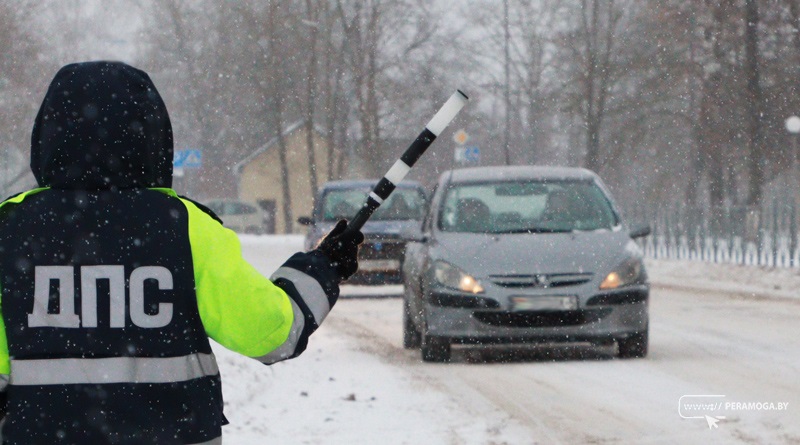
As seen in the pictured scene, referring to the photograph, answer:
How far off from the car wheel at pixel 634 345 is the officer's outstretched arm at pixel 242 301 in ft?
→ 28.1

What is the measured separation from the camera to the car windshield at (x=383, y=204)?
2128 cm

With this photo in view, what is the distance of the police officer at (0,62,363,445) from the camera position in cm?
294

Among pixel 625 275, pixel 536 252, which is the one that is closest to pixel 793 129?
pixel 625 275

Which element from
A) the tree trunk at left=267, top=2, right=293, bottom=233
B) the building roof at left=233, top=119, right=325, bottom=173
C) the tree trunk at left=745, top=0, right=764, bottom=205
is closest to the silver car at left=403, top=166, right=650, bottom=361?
the tree trunk at left=745, top=0, right=764, bottom=205

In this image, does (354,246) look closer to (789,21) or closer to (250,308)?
(250,308)

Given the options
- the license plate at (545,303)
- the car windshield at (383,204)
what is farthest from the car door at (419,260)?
the car windshield at (383,204)

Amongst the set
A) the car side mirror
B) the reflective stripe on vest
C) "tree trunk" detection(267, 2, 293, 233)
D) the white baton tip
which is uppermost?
"tree trunk" detection(267, 2, 293, 233)

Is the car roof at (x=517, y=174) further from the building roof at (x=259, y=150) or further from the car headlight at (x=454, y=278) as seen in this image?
the building roof at (x=259, y=150)

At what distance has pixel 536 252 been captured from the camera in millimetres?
11406

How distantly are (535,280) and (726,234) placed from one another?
1615 cm

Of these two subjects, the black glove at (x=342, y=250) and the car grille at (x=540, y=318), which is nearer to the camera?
the black glove at (x=342, y=250)

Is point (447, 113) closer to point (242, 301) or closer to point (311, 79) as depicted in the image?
point (242, 301)

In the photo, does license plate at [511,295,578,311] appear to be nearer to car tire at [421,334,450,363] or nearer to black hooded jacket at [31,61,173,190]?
car tire at [421,334,450,363]

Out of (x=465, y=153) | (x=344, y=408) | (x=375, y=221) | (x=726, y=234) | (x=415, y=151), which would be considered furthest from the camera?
(x=465, y=153)
